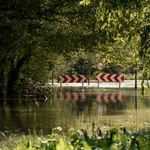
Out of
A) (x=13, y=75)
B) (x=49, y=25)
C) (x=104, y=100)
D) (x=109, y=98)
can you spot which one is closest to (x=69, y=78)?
(x=13, y=75)

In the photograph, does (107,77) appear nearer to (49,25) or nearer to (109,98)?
(109,98)

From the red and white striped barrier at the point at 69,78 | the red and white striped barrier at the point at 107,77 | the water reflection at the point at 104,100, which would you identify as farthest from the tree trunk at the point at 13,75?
the red and white striped barrier at the point at 107,77

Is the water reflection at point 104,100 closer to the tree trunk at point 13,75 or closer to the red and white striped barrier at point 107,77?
the tree trunk at point 13,75

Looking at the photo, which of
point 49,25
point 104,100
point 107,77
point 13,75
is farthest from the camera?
point 107,77

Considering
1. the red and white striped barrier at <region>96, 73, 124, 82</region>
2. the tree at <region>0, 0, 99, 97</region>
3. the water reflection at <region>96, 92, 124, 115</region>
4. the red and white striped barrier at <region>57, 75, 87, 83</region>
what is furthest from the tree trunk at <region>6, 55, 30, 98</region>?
the red and white striped barrier at <region>96, 73, 124, 82</region>

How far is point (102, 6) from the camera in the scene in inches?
262

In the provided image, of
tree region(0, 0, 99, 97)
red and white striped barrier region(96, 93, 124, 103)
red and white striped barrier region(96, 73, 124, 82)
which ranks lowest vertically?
red and white striped barrier region(96, 93, 124, 103)

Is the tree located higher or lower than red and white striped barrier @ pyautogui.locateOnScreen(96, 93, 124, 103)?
higher

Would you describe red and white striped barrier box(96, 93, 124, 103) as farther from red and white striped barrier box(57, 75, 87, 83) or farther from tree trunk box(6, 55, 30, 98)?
tree trunk box(6, 55, 30, 98)

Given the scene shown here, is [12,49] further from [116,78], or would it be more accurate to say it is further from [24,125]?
[116,78]

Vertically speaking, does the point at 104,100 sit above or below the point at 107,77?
below

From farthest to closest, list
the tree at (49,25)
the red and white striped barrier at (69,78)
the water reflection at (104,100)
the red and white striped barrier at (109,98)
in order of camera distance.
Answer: the red and white striped barrier at (69,78) → the red and white striped barrier at (109,98) → the water reflection at (104,100) → the tree at (49,25)

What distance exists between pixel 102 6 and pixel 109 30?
65 centimetres

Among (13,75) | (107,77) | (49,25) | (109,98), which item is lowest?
(109,98)
